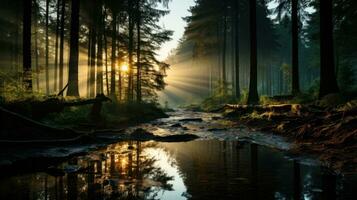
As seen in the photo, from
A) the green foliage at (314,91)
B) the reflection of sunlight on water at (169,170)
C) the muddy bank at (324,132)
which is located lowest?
the reflection of sunlight on water at (169,170)

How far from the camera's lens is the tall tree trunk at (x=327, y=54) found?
48.3ft

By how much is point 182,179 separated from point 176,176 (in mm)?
268

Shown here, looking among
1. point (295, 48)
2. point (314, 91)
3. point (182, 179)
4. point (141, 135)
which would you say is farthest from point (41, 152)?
point (295, 48)

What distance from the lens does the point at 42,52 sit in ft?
178

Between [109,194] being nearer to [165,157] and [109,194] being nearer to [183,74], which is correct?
[165,157]

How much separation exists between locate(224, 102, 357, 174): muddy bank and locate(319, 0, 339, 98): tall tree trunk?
7.30 feet

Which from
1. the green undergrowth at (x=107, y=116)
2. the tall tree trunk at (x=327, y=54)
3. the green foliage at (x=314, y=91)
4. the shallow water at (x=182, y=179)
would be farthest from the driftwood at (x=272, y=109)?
the green undergrowth at (x=107, y=116)

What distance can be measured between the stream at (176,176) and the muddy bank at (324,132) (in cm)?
45

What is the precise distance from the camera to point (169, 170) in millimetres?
6625

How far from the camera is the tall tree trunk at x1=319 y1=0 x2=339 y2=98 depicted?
1472cm

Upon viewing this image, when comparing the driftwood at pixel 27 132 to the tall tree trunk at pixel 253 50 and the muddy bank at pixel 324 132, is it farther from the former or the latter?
the tall tree trunk at pixel 253 50

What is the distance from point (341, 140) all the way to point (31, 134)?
7780 mm

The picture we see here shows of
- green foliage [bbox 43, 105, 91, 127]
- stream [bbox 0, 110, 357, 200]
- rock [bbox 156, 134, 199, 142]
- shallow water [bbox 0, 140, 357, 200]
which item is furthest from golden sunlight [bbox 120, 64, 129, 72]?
shallow water [bbox 0, 140, 357, 200]

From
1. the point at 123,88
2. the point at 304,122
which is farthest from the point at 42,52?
the point at 304,122
